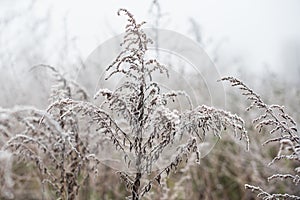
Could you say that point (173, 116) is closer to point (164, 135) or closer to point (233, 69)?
point (164, 135)

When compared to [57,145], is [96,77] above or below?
above

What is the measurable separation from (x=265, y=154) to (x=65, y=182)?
7.67ft

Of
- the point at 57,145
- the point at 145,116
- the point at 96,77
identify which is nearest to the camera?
the point at 145,116

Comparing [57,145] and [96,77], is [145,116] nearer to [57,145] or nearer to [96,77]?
[57,145]

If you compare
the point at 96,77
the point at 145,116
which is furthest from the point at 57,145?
the point at 96,77

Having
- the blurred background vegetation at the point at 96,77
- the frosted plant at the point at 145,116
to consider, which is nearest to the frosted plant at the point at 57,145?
the frosted plant at the point at 145,116

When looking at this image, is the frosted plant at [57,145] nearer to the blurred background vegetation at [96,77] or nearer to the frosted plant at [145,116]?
the frosted plant at [145,116]

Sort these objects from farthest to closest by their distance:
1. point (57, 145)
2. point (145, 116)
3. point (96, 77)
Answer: point (96, 77)
point (57, 145)
point (145, 116)

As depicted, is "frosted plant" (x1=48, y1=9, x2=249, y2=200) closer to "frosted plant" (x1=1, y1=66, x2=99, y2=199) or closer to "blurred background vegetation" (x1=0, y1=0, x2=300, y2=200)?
"frosted plant" (x1=1, y1=66, x2=99, y2=199)

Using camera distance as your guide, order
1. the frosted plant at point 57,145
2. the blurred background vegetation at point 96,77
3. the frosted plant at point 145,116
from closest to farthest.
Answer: the frosted plant at point 145,116
the frosted plant at point 57,145
the blurred background vegetation at point 96,77

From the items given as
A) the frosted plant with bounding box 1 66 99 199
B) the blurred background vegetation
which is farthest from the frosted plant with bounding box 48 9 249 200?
the blurred background vegetation

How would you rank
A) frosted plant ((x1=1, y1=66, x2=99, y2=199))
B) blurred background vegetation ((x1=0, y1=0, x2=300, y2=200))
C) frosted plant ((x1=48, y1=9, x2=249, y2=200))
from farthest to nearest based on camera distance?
blurred background vegetation ((x1=0, y1=0, x2=300, y2=200))
frosted plant ((x1=1, y1=66, x2=99, y2=199))
frosted plant ((x1=48, y1=9, x2=249, y2=200))

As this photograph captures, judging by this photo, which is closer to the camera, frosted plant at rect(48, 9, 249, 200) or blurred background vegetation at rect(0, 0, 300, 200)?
frosted plant at rect(48, 9, 249, 200)

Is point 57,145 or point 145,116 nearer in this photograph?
point 145,116
